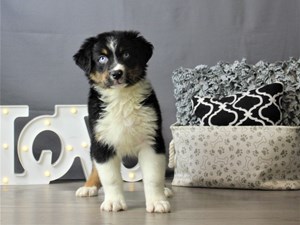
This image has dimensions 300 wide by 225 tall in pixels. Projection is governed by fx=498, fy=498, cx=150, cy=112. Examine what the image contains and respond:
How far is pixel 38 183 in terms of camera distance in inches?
117

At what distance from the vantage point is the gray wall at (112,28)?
3053 millimetres

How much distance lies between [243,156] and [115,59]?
0.90m

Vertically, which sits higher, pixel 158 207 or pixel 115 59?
pixel 115 59

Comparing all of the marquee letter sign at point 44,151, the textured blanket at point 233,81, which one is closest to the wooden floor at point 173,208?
the marquee letter sign at point 44,151

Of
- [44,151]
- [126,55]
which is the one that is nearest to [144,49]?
[126,55]

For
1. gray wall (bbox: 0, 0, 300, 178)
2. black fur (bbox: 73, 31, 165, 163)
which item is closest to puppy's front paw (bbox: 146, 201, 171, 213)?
black fur (bbox: 73, 31, 165, 163)

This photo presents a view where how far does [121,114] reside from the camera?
2.11m

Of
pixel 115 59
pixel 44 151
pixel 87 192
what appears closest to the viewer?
pixel 115 59

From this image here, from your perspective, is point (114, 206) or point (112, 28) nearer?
point (114, 206)

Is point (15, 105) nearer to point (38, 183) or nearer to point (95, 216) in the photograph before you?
point (38, 183)

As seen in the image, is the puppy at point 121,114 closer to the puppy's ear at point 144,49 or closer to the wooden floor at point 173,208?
the puppy's ear at point 144,49

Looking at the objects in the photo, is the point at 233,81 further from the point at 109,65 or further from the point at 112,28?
the point at 109,65

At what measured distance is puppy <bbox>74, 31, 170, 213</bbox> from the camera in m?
2.02

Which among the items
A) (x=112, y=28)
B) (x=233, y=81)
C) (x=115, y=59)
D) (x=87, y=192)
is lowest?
(x=87, y=192)
